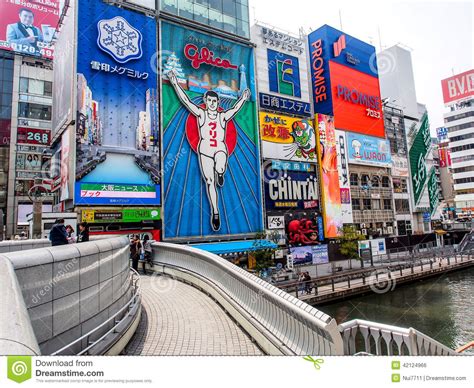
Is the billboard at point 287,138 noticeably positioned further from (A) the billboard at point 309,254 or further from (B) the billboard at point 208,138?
(A) the billboard at point 309,254

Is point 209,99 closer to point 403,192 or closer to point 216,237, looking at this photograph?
point 216,237

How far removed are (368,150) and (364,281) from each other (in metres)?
29.0

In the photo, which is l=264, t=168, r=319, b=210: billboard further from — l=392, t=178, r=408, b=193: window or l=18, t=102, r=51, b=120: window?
l=18, t=102, r=51, b=120: window

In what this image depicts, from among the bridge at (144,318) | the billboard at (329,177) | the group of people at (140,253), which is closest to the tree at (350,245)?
the billboard at (329,177)

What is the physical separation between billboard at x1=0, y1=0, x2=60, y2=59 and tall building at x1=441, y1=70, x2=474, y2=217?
82.8m

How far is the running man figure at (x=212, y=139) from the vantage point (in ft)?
108

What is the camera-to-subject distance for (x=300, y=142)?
41.4 m

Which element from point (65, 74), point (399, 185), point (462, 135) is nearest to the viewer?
point (65, 74)

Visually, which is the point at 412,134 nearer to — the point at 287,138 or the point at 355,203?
the point at 355,203

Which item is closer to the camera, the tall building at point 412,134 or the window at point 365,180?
the window at point 365,180

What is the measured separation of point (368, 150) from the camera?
5066 cm

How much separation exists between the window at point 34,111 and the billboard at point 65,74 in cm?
1365

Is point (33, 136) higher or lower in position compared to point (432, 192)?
higher

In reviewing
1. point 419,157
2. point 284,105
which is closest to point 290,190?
point 284,105
